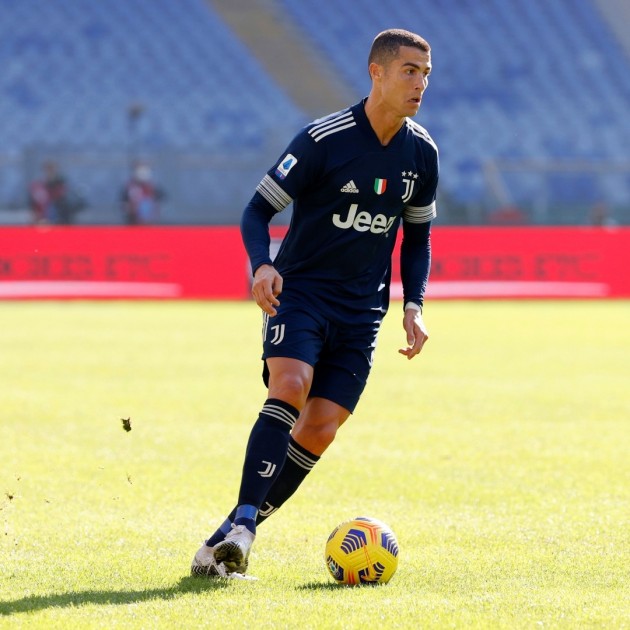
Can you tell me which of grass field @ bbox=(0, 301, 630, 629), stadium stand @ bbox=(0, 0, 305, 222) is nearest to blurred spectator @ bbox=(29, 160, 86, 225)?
stadium stand @ bbox=(0, 0, 305, 222)

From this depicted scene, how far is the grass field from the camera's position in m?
4.46

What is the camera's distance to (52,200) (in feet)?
78.6

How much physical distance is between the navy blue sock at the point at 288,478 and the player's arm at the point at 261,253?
612 mm

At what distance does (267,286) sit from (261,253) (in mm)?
237

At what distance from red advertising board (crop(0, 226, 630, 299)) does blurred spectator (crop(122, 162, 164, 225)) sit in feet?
8.89

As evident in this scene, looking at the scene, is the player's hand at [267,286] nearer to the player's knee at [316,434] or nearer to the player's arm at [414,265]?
the player's knee at [316,434]

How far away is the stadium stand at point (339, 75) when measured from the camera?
30203mm

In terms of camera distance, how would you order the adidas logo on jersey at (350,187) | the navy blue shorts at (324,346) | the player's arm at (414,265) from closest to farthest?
the navy blue shorts at (324,346)
the adidas logo on jersey at (350,187)
the player's arm at (414,265)

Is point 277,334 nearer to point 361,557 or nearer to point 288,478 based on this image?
point 288,478

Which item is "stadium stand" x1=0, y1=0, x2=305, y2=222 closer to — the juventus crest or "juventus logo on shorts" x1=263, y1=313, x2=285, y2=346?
the juventus crest

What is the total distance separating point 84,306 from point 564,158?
1565 centimetres

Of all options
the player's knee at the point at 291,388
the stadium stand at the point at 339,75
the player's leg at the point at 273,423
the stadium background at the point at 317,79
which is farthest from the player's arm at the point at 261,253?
the stadium stand at the point at 339,75

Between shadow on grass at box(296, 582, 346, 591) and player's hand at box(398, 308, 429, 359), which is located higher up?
player's hand at box(398, 308, 429, 359)

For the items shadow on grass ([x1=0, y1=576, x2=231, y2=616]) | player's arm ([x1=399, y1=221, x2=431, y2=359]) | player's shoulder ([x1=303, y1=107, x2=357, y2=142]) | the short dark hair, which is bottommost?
shadow on grass ([x1=0, y1=576, x2=231, y2=616])
